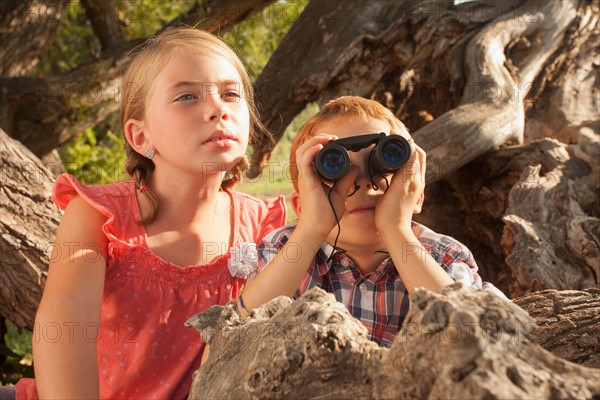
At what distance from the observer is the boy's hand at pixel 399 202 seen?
2.22 meters

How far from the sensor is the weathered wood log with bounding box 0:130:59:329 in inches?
129

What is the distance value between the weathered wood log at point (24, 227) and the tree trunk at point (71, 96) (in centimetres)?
270

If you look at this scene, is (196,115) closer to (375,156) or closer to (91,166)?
(375,156)

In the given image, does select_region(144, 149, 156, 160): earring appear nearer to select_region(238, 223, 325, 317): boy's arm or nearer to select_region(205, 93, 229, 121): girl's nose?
select_region(205, 93, 229, 121): girl's nose

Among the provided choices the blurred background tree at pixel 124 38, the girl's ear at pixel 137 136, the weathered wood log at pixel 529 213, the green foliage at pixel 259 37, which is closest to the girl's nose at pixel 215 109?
the girl's ear at pixel 137 136

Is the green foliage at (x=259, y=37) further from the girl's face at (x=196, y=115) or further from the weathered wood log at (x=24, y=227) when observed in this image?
the girl's face at (x=196, y=115)

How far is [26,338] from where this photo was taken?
5.39 metres

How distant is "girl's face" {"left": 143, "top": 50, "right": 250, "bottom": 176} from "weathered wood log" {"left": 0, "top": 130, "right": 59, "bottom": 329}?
102 cm

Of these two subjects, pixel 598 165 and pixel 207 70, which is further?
pixel 598 165

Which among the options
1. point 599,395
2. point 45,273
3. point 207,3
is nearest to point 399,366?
point 599,395

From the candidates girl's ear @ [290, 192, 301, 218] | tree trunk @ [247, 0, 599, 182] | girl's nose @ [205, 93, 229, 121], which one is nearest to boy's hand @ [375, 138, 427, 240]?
girl's ear @ [290, 192, 301, 218]

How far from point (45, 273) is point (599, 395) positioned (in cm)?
271

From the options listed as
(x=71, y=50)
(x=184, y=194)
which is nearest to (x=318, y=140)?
(x=184, y=194)

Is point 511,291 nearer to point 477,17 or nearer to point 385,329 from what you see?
point 385,329
